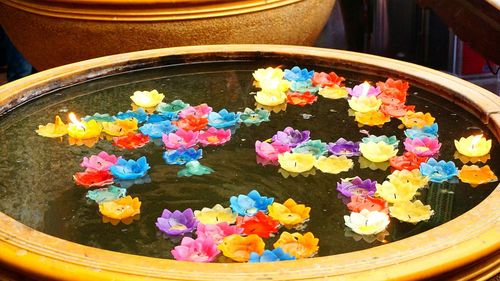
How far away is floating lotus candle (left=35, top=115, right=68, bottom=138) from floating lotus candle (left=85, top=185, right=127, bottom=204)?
35cm

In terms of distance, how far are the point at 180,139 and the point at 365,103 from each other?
1.67 feet

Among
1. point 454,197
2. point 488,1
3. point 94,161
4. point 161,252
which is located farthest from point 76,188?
point 488,1

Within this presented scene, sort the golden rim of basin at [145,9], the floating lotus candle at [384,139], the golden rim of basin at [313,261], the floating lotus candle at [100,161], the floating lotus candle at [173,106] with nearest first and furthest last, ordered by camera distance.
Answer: the golden rim of basin at [313,261] → the floating lotus candle at [100,161] → the floating lotus candle at [384,139] → the floating lotus candle at [173,106] → the golden rim of basin at [145,9]

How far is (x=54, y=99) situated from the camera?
210cm

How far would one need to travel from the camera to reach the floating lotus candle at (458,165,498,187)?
156 cm

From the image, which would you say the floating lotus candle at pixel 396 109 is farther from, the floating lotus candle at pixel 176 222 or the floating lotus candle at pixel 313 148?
the floating lotus candle at pixel 176 222

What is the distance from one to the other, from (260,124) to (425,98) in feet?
1.46

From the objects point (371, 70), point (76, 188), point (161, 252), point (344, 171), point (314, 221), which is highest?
point (371, 70)

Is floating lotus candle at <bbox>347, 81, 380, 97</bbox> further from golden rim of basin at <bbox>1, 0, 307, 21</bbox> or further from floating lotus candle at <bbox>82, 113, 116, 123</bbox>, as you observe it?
golden rim of basin at <bbox>1, 0, 307, 21</bbox>

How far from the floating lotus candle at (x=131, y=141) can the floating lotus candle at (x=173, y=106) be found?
7.4 inches

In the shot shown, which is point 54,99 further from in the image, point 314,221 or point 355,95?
point 314,221

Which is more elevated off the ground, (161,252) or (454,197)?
(454,197)

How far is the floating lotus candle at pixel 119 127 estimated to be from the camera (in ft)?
6.20

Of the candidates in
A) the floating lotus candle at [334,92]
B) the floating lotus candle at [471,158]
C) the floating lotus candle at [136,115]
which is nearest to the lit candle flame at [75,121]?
the floating lotus candle at [136,115]
